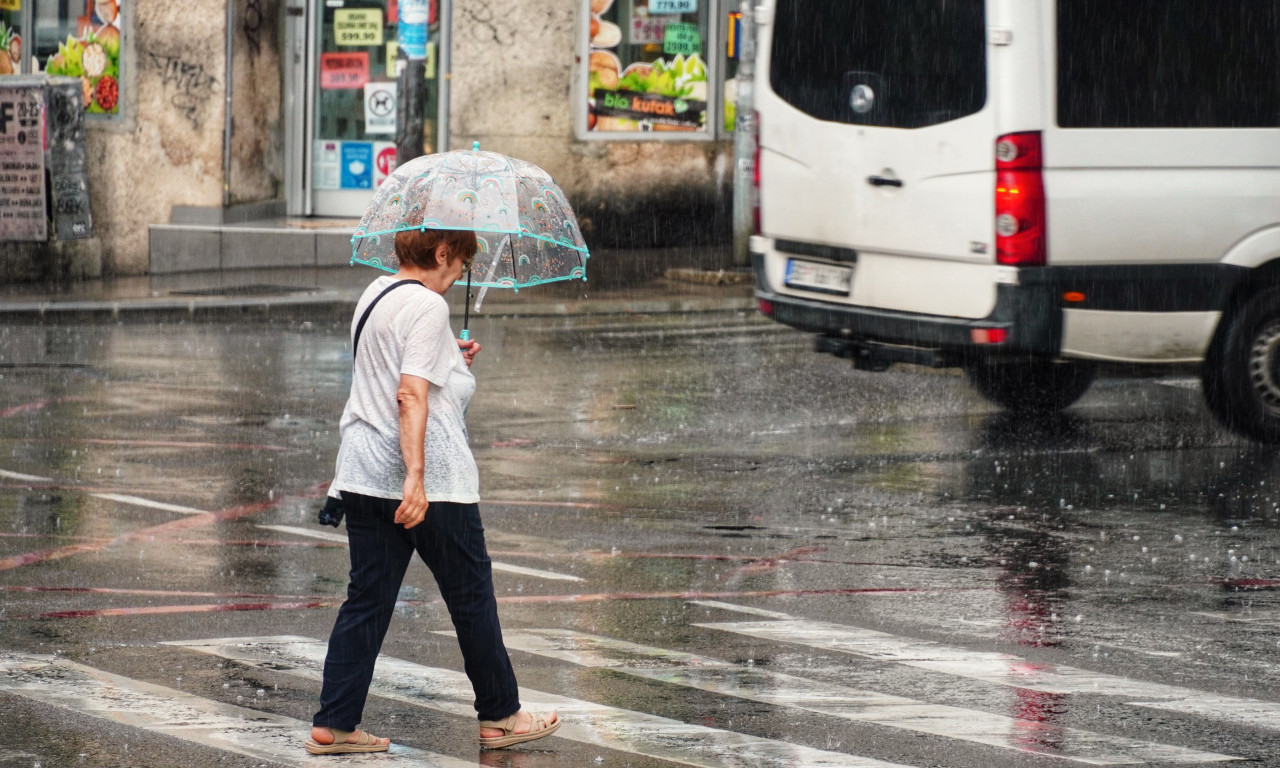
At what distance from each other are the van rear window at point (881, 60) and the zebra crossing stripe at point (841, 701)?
452 centimetres

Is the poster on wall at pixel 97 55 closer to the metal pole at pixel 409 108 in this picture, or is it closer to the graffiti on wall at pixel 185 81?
the graffiti on wall at pixel 185 81

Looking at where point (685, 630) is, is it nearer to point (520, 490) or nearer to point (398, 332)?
point (398, 332)

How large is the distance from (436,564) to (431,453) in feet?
0.94

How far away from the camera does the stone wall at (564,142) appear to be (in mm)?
21328

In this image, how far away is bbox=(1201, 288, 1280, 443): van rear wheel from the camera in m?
10.5

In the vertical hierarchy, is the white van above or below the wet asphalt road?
above

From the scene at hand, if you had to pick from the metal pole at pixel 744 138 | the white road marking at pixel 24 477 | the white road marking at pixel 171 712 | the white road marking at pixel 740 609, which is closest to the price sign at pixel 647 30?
the metal pole at pixel 744 138

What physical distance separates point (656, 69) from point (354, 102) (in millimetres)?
3186

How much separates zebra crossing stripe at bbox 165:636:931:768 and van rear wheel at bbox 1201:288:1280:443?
18.8 ft

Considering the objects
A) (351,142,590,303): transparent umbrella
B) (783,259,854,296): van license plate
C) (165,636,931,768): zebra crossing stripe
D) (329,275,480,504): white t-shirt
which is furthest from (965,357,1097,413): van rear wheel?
(329,275,480,504): white t-shirt

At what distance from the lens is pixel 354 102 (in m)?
21.9

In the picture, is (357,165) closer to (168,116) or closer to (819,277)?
(168,116)

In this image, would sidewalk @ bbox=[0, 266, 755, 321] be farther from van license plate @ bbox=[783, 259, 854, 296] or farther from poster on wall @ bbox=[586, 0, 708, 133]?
van license plate @ bbox=[783, 259, 854, 296]

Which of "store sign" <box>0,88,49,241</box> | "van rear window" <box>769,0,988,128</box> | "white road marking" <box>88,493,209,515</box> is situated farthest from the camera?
"store sign" <box>0,88,49,241</box>
